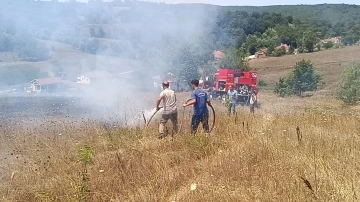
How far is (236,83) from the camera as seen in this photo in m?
26.6

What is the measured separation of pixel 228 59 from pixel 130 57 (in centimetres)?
1553

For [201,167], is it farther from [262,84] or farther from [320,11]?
[320,11]

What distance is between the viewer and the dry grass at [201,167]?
4.06 meters

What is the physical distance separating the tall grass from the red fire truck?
58.0 ft

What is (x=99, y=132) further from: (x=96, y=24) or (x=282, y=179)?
(x=96, y=24)

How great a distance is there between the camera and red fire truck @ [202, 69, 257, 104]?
25.6 meters

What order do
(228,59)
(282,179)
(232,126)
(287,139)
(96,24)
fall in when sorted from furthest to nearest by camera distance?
(228,59) < (96,24) < (232,126) < (287,139) < (282,179)

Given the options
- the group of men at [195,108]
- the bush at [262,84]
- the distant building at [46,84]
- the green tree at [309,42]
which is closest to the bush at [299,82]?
the bush at [262,84]

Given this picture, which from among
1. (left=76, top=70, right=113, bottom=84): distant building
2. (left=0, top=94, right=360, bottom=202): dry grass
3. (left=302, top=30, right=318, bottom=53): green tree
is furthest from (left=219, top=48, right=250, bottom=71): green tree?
Answer: (left=302, top=30, right=318, bottom=53): green tree

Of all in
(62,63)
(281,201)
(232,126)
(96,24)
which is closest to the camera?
(281,201)

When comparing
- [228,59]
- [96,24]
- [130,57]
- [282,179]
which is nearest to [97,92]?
[130,57]

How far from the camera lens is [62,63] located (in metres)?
33.8

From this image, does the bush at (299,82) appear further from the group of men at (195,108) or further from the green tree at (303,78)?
the group of men at (195,108)

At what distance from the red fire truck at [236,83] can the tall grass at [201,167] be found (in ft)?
58.0
